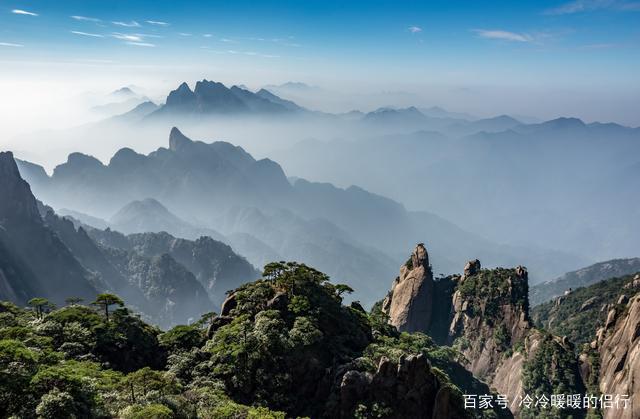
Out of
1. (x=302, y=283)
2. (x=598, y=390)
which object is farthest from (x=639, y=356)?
(x=302, y=283)

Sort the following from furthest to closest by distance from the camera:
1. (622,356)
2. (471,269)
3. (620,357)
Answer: (471,269) < (620,357) < (622,356)

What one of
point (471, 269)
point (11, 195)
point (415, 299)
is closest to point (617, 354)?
point (471, 269)

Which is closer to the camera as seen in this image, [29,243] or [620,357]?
[620,357]

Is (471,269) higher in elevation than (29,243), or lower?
higher

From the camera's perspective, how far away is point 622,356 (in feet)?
210

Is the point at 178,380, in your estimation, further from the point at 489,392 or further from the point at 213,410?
the point at 489,392

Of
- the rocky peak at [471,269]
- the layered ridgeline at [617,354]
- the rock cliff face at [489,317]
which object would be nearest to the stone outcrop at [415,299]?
the rock cliff face at [489,317]

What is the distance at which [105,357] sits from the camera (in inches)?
1580

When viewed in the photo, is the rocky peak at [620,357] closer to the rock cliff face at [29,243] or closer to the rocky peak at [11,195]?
the rock cliff face at [29,243]

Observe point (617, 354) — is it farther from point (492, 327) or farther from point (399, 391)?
point (399, 391)

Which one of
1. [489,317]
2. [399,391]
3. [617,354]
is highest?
[399,391]

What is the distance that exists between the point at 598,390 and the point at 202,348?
5928 cm

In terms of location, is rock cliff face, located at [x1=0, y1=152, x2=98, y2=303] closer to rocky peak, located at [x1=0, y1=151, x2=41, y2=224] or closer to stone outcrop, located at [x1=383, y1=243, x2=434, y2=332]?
rocky peak, located at [x1=0, y1=151, x2=41, y2=224]

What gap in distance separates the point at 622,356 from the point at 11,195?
8567 inches
